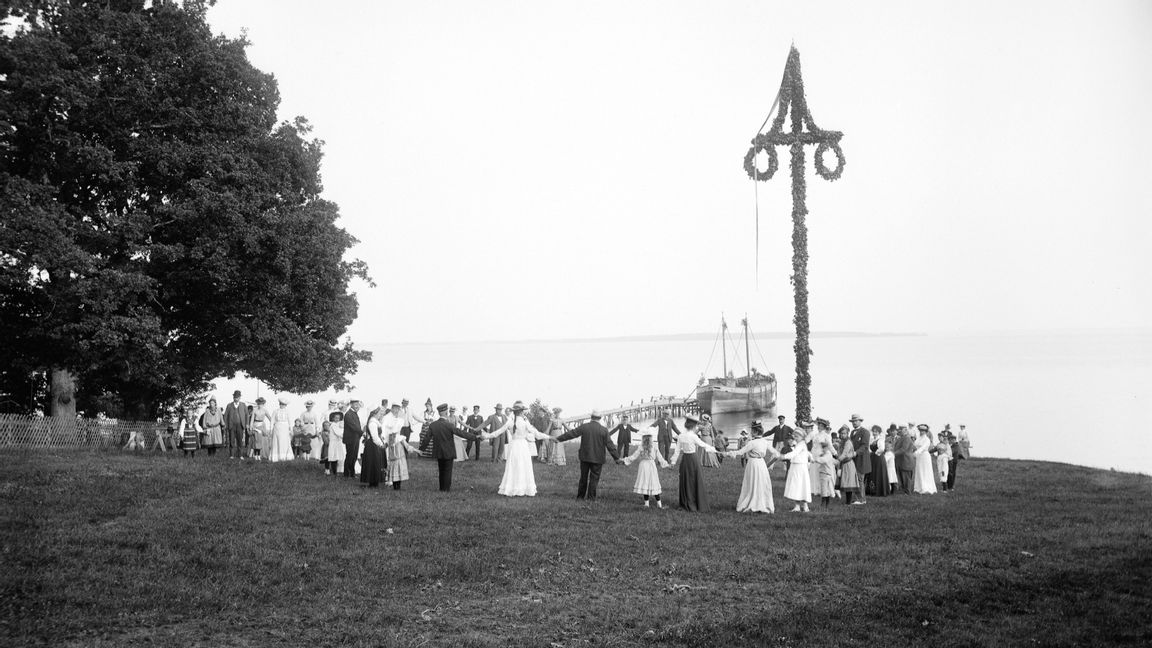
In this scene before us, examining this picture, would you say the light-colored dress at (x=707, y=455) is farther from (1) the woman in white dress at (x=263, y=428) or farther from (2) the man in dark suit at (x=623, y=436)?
(1) the woman in white dress at (x=263, y=428)

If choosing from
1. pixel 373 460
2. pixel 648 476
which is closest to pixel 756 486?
pixel 648 476

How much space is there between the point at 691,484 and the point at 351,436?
27.5ft

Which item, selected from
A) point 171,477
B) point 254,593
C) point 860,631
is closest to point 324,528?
point 254,593

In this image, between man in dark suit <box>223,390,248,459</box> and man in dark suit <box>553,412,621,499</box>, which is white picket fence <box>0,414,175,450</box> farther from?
man in dark suit <box>553,412,621,499</box>

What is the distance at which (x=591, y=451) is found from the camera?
17.8 meters

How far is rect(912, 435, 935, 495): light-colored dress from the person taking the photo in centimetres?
A: 2127

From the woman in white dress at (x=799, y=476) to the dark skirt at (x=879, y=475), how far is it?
3535mm

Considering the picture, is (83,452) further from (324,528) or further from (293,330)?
(324,528)

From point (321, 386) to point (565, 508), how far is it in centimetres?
1719

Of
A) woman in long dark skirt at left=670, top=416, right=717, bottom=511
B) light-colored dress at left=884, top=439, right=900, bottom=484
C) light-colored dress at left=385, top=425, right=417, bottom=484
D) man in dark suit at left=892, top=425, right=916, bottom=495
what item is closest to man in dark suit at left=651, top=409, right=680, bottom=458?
light-colored dress at left=884, top=439, right=900, bottom=484

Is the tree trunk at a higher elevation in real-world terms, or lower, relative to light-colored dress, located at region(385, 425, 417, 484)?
higher

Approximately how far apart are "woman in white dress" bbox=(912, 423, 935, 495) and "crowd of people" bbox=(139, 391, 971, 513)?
1.1 inches

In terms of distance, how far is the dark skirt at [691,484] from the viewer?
1723 cm

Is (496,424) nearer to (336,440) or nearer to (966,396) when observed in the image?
(336,440)
